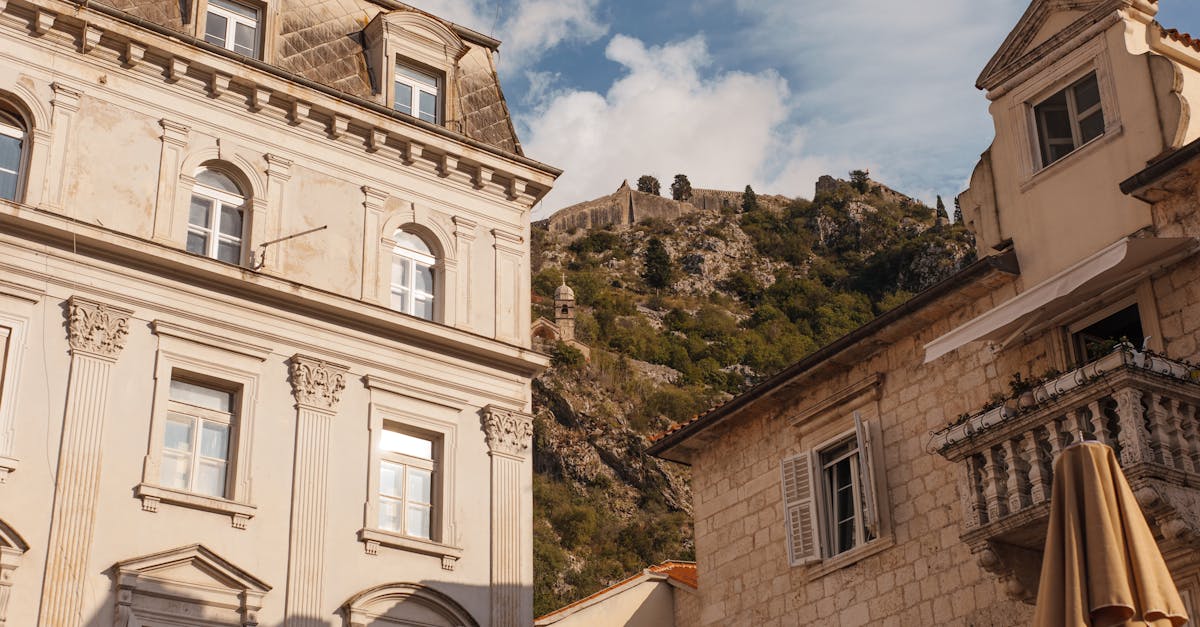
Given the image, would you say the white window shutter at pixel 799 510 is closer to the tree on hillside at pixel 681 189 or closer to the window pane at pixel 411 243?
the window pane at pixel 411 243

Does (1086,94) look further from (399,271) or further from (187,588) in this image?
(187,588)

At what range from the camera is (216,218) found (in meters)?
18.6

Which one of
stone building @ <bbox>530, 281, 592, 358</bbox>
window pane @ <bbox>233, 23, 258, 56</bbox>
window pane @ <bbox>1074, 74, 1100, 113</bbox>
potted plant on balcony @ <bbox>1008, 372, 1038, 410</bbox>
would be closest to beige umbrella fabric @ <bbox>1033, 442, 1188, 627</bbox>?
potted plant on balcony @ <bbox>1008, 372, 1038, 410</bbox>

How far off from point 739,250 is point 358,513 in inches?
3943

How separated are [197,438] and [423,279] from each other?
168 inches

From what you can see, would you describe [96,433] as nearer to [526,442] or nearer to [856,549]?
[526,442]

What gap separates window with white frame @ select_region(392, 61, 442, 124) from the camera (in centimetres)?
2081

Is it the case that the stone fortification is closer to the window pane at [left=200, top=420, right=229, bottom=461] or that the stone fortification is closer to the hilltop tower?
the hilltop tower

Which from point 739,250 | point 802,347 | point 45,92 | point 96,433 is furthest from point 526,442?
point 739,250

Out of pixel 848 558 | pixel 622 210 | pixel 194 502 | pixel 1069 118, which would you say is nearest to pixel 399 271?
pixel 194 502

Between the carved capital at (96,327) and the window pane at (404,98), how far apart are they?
5592 millimetres

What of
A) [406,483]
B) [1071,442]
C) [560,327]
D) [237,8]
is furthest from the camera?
[560,327]

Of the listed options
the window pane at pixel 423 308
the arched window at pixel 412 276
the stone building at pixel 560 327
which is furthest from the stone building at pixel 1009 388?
the stone building at pixel 560 327

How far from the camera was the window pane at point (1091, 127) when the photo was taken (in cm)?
1695
